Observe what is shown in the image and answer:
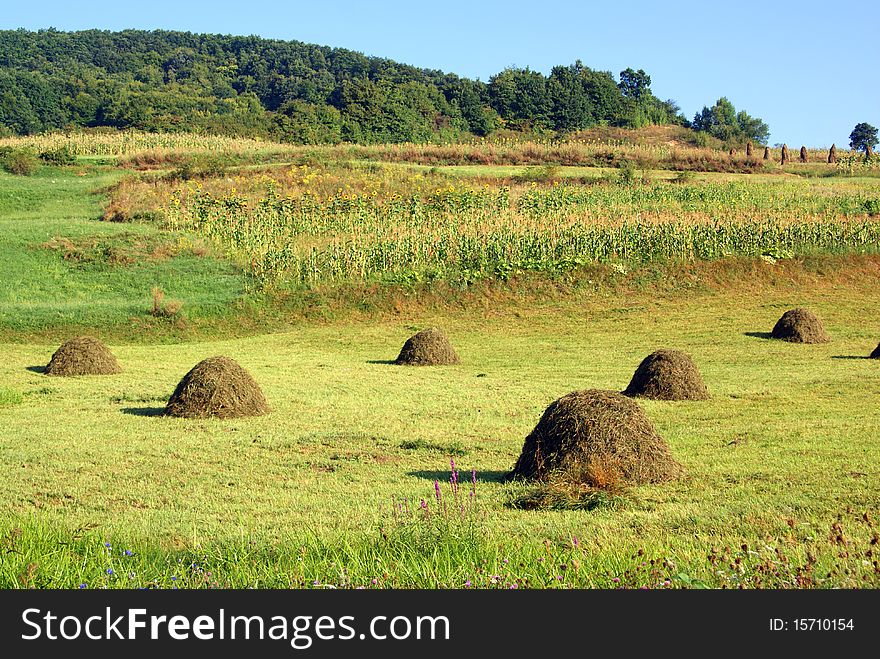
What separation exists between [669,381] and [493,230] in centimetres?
2200

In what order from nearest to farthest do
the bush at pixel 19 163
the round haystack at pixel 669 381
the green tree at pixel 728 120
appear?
the round haystack at pixel 669 381 → the bush at pixel 19 163 → the green tree at pixel 728 120

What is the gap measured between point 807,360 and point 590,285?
39.5 feet

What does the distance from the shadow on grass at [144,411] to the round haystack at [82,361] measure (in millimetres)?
4821

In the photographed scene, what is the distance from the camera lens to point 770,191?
4925 centimetres

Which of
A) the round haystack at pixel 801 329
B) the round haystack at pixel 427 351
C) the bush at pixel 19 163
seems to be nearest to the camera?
the round haystack at pixel 427 351

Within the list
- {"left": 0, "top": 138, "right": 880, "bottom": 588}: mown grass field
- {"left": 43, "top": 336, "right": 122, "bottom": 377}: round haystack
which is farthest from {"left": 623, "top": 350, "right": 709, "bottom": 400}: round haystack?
{"left": 43, "top": 336, "right": 122, "bottom": 377}: round haystack

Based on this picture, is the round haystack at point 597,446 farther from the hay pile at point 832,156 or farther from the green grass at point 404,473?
the hay pile at point 832,156

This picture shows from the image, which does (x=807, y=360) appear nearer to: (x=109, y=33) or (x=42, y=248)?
(x=42, y=248)

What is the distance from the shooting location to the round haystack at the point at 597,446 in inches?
413

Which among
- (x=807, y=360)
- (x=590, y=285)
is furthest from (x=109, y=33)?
(x=807, y=360)

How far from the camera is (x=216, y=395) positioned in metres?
15.8

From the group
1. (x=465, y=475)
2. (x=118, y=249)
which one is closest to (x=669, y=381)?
(x=465, y=475)

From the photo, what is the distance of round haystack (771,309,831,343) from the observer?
26.1 metres

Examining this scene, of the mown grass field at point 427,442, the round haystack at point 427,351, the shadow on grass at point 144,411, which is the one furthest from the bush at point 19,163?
the shadow on grass at point 144,411
